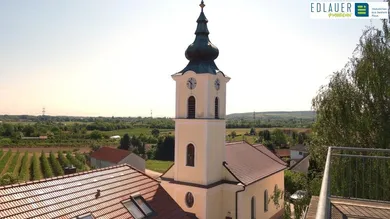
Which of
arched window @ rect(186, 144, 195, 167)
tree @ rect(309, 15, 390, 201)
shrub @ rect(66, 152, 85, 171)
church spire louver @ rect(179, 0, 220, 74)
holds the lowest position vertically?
shrub @ rect(66, 152, 85, 171)

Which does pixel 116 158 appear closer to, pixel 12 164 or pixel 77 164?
pixel 77 164

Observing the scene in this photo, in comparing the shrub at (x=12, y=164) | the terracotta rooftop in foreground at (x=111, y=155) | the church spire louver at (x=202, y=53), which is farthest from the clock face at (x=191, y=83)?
the shrub at (x=12, y=164)

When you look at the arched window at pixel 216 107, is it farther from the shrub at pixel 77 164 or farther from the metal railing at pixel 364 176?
the shrub at pixel 77 164

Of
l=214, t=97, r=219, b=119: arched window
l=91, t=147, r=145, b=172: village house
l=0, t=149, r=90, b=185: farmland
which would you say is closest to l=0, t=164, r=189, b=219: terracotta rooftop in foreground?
l=214, t=97, r=219, b=119: arched window

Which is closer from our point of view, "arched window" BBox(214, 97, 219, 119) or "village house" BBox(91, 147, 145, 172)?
"arched window" BBox(214, 97, 219, 119)

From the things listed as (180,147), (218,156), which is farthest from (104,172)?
(218,156)

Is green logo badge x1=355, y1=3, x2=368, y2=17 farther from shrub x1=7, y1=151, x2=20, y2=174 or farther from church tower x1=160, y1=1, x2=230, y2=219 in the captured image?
shrub x1=7, y1=151, x2=20, y2=174

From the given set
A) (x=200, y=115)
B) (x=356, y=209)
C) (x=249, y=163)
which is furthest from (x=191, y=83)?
Result: (x=356, y=209)
